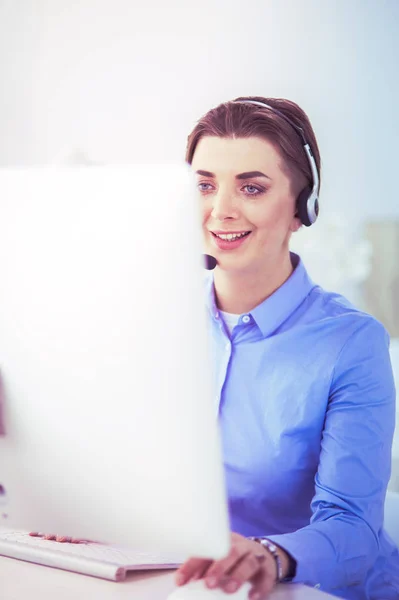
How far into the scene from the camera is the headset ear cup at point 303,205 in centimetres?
142

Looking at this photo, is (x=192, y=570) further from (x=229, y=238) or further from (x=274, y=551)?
(x=229, y=238)

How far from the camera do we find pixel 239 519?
4.31 feet

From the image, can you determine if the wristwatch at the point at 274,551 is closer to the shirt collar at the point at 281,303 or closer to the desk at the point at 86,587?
the desk at the point at 86,587

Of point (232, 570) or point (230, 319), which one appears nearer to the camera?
point (232, 570)

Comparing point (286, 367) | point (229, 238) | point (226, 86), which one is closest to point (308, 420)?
point (286, 367)

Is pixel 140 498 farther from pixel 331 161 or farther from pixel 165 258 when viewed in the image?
pixel 331 161

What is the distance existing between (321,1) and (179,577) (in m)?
2.00

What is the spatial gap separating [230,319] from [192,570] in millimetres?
705

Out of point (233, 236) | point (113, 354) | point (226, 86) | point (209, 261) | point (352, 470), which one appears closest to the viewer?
point (113, 354)

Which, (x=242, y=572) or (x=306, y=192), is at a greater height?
(x=306, y=192)

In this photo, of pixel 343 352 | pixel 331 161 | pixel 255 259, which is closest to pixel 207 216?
pixel 255 259

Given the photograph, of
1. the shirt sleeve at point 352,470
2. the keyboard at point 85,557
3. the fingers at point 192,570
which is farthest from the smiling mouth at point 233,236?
the fingers at point 192,570

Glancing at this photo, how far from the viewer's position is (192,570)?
0.78 metres

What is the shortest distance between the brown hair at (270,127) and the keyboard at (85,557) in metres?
0.79
